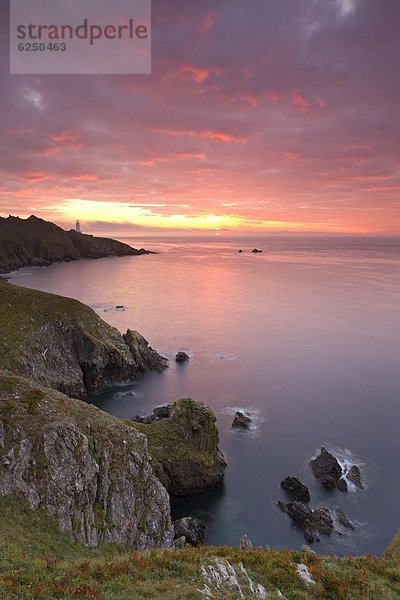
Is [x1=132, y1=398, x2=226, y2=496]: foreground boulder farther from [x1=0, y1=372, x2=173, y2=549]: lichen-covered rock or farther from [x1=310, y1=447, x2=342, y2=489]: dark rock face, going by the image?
[x1=310, y1=447, x2=342, y2=489]: dark rock face

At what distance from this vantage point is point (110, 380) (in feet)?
252

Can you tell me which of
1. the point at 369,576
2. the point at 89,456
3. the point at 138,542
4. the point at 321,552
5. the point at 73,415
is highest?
the point at 73,415

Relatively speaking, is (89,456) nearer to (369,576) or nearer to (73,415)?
(73,415)

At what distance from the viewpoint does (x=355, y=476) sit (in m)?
49.1

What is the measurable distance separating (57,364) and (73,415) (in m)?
35.5

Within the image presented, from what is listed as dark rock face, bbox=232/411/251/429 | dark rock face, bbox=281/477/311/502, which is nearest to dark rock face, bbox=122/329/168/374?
dark rock face, bbox=232/411/251/429

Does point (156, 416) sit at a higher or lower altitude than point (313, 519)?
higher

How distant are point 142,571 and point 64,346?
186 feet

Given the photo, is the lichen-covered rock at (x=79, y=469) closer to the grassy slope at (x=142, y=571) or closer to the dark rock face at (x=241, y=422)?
the grassy slope at (x=142, y=571)

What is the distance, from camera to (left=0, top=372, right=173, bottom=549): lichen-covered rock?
2994 centimetres

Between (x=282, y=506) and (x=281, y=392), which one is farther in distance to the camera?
(x=281, y=392)

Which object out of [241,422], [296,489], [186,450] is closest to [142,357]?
[241,422]

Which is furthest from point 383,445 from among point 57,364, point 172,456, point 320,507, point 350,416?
point 57,364

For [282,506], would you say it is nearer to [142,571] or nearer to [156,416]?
[156,416]
